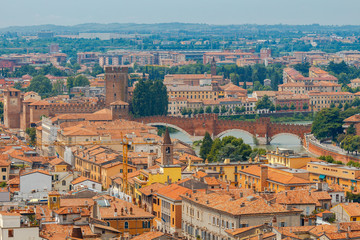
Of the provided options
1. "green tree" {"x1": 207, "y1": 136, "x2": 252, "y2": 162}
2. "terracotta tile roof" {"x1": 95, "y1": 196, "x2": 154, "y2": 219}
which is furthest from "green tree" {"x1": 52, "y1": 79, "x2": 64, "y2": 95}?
"terracotta tile roof" {"x1": 95, "y1": 196, "x2": 154, "y2": 219}

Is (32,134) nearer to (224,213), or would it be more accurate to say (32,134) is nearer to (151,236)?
(224,213)

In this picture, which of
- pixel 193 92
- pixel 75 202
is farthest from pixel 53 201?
pixel 193 92

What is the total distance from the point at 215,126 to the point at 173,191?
3530 centimetres

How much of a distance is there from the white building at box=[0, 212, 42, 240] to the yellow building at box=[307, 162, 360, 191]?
43.3 ft

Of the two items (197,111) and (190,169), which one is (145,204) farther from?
(197,111)

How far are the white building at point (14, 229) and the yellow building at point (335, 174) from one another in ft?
43.3

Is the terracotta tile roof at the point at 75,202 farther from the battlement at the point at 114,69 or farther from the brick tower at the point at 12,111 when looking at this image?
the battlement at the point at 114,69

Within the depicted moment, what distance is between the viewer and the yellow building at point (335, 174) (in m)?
32.8

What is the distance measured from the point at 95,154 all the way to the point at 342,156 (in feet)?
41.4

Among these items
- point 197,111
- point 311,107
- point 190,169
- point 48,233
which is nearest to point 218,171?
point 190,169

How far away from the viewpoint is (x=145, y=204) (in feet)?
95.0

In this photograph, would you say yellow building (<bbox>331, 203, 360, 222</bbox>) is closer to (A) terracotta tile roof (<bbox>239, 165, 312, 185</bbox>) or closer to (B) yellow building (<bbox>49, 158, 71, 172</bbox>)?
(A) terracotta tile roof (<bbox>239, 165, 312, 185</bbox>)

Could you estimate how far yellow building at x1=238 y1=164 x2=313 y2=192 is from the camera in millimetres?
30406

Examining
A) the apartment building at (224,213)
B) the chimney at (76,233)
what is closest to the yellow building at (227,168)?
the apartment building at (224,213)
